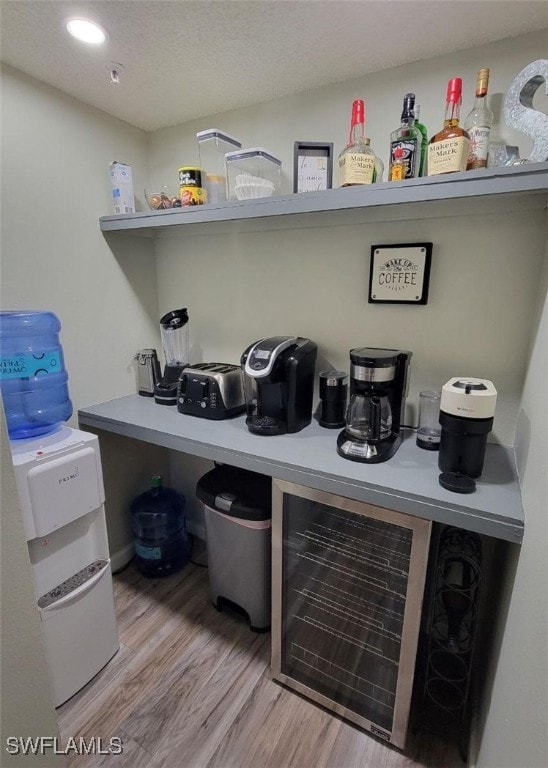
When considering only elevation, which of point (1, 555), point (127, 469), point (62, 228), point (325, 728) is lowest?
point (325, 728)

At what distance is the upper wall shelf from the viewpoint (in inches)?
34.3

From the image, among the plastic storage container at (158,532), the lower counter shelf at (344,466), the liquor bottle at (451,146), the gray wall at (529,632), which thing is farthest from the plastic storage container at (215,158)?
the plastic storage container at (158,532)

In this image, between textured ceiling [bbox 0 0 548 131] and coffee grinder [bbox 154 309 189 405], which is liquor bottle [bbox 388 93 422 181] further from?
coffee grinder [bbox 154 309 189 405]

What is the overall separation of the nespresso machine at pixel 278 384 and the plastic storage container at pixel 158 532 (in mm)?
895

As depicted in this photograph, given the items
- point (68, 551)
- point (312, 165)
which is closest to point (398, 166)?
point (312, 165)

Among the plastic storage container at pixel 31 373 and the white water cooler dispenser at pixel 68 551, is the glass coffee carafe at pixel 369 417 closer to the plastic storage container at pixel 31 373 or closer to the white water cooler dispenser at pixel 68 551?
the white water cooler dispenser at pixel 68 551

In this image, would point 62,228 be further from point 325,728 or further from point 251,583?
point 325,728

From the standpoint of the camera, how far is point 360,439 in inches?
46.3

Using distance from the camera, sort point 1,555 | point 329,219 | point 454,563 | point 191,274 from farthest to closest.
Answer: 1. point 191,274
2. point 329,219
3. point 454,563
4. point 1,555

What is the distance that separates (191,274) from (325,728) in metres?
1.92

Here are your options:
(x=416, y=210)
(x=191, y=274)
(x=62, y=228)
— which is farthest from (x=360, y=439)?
(x=62, y=228)

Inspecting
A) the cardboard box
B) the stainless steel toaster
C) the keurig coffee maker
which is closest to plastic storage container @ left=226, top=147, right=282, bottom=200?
the cardboard box

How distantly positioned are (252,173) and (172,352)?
3.03 ft

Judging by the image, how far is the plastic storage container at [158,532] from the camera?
1849 millimetres
